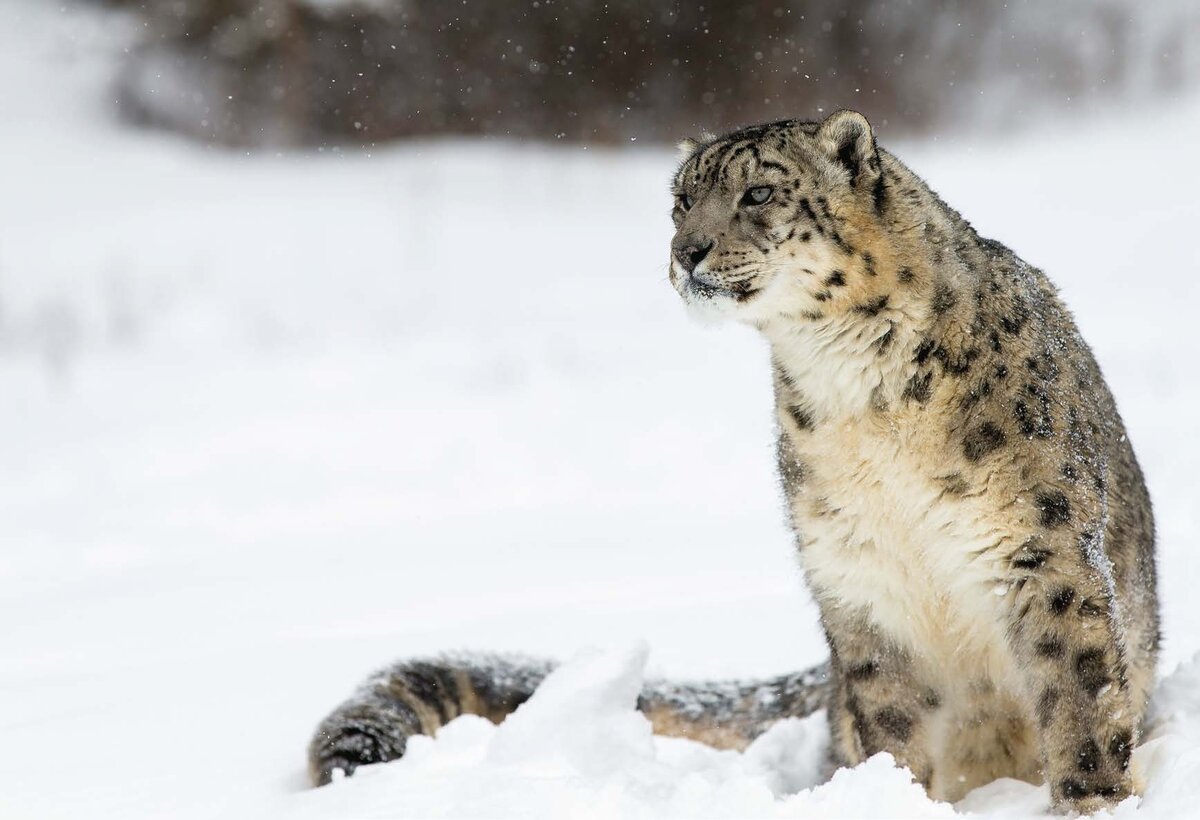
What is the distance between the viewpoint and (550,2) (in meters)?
17.1

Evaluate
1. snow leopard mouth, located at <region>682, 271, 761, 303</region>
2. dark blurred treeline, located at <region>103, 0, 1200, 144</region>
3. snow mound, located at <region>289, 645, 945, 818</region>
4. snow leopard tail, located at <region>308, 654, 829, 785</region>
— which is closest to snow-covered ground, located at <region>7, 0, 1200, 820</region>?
snow mound, located at <region>289, 645, 945, 818</region>

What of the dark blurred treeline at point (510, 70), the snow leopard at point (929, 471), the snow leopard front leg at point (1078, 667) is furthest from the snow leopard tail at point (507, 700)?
the dark blurred treeline at point (510, 70)

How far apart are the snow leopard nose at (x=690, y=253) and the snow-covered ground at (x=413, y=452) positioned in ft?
4.03

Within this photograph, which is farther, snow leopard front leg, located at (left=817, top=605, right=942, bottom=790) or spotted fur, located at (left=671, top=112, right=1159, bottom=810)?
snow leopard front leg, located at (left=817, top=605, right=942, bottom=790)

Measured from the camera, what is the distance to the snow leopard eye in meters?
3.72

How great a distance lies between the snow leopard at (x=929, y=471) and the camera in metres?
3.46

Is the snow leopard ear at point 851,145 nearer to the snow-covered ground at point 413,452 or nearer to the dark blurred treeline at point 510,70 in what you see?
the snow-covered ground at point 413,452

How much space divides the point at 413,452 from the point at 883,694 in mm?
6842

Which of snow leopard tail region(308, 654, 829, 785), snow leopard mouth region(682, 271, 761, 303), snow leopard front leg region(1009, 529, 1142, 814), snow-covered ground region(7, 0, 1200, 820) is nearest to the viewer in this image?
snow leopard front leg region(1009, 529, 1142, 814)

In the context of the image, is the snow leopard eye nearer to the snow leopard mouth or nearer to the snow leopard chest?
the snow leopard mouth

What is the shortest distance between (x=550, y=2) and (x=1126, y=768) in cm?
1491

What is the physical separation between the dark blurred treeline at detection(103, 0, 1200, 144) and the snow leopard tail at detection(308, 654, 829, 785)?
12.4 meters

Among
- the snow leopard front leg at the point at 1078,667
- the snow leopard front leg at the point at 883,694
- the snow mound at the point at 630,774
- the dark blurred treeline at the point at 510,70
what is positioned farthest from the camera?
the dark blurred treeline at the point at 510,70

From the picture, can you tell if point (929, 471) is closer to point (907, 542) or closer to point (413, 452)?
point (907, 542)
